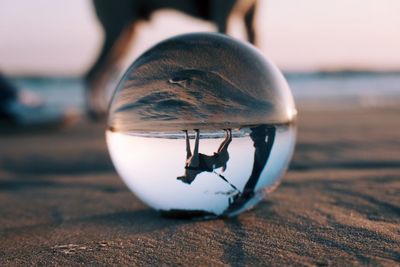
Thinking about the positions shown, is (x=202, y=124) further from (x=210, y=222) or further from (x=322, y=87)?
(x=322, y=87)

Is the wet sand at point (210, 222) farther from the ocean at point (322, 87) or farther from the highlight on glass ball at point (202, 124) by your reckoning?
the ocean at point (322, 87)

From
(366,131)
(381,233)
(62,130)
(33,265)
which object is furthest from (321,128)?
(33,265)

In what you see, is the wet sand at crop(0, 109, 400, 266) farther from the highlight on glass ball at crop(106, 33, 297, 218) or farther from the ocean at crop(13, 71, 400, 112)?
the ocean at crop(13, 71, 400, 112)

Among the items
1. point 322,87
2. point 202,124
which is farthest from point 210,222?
point 322,87

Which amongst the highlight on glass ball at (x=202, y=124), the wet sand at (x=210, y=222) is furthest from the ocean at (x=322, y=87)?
the highlight on glass ball at (x=202, y=124)

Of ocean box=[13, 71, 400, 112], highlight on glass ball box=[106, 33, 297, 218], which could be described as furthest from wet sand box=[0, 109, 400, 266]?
ocean box=[13, 71, 400, 112]

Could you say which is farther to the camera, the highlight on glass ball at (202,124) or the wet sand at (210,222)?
the highlight on glass ball at (202,124)
